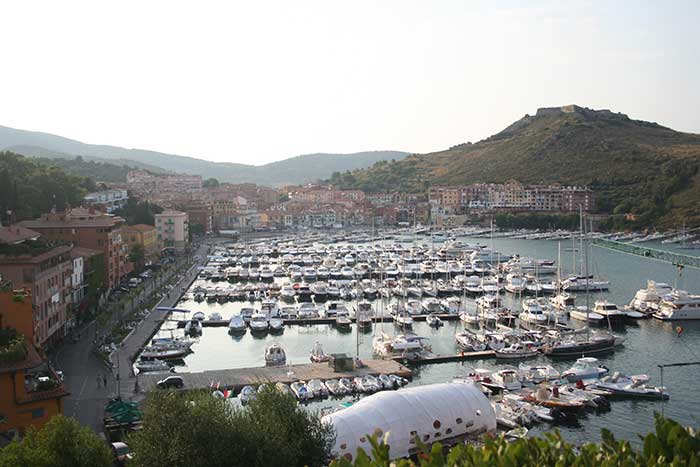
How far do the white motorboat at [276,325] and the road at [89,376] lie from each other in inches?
159

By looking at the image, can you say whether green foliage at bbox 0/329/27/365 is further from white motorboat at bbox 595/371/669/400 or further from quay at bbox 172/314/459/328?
quay at bbox 172/314/459/328

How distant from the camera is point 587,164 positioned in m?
80.9

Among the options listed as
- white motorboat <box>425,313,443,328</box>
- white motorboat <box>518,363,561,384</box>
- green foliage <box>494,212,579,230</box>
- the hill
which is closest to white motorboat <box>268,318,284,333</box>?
white motorboat <box>425,313,443,328</box>

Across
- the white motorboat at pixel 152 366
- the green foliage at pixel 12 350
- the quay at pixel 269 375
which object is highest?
the green foliage at pixel 12 350

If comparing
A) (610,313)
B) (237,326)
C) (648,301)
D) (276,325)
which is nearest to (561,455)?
(276,325)

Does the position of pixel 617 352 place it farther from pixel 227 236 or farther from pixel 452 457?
pixel 227 236

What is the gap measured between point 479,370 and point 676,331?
31.3ft

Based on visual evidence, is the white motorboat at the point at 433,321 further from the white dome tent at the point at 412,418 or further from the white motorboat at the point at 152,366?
the white dome tent at the point at 412,418

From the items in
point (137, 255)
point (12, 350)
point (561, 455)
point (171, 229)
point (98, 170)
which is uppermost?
point (98, 170)

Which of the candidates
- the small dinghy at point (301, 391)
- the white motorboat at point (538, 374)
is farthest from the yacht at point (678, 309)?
the small dinghy at point (301, 391)

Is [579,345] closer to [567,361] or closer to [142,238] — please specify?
[567,361]

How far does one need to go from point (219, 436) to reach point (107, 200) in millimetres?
37502

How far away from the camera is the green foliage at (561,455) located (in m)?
5.38

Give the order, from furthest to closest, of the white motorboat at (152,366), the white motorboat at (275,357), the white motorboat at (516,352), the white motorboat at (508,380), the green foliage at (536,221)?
1. the green foliage at (536,221)
2. the white motorboat at (516,352)
3. the white motorboat at (275,357)
4. the white motorboat at (152,366)
5. the white motorboat at (508,380)
